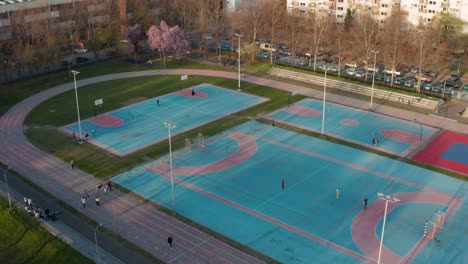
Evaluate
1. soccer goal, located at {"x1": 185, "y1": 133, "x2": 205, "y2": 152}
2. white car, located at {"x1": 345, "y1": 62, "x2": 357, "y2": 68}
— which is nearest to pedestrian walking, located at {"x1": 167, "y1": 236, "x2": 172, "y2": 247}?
soccer goal, located at {"x1": 185, "y1": 133, "x2": 205, "y2": 152}

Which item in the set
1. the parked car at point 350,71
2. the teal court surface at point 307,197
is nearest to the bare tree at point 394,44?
the parked car at point 350,71

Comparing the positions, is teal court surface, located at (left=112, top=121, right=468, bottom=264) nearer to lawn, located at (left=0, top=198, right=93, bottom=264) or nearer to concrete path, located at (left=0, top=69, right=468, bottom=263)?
concrete path, located at (left=0, top=69, right=468, bottom=263)

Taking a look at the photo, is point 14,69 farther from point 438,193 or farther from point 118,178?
point 438,193

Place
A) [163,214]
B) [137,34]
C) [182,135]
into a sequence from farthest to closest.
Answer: [137,34] → [182,135] → [163,214]

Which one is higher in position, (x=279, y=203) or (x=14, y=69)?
(x=14, y=69)

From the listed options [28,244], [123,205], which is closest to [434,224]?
[123,205]

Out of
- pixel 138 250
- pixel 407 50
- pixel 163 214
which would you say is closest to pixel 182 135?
pixel 163 214
